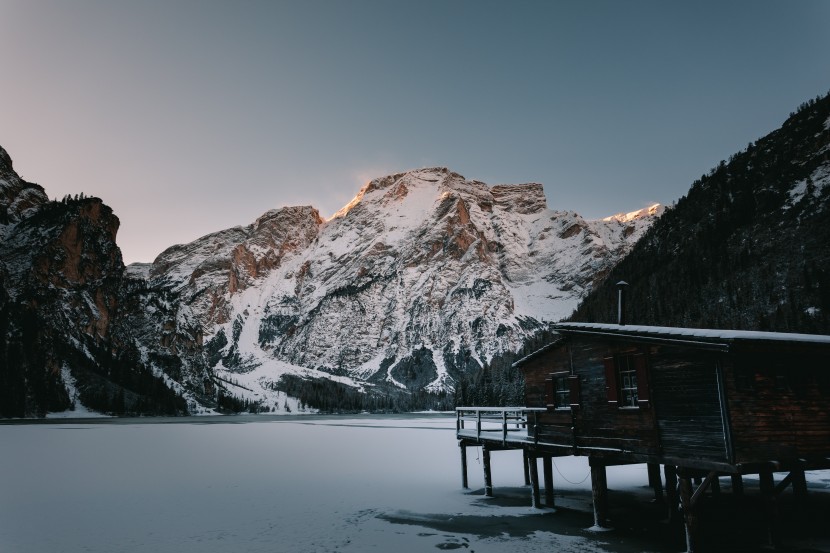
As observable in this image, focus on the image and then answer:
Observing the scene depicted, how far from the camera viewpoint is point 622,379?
2152 centimetres

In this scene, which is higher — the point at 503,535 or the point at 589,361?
the point at 589,361

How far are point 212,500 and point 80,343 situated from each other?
202392mm

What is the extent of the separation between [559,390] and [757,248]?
154 m

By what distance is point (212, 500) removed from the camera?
2792 cm

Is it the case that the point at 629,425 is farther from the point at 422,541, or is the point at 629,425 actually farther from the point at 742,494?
the point at 742,494

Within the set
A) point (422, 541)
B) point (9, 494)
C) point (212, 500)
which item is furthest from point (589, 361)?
point (9, 494)

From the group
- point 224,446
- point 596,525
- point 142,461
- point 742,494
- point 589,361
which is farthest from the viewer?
point 224,446

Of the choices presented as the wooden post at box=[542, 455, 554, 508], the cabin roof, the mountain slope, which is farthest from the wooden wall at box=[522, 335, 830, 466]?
the mountain slope

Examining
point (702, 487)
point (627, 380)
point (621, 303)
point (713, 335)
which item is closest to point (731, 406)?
point (713, 335)

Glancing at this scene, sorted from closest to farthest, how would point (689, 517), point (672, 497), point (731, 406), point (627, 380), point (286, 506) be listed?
1. point (731, 406)
2. point (689, 517)
3. point (627, 380)
4. point (672, 497)
5. point (286, 506)

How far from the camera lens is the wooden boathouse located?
17141 mm

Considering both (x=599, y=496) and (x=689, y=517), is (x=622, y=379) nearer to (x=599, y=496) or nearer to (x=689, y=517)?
(x=599, y=496)

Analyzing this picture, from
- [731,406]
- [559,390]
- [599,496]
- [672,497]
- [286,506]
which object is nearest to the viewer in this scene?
[731,406]

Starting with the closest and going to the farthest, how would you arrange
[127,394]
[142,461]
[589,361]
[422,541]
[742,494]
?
[422,541], [589,361], [742,494], [142,461], [127,394]
